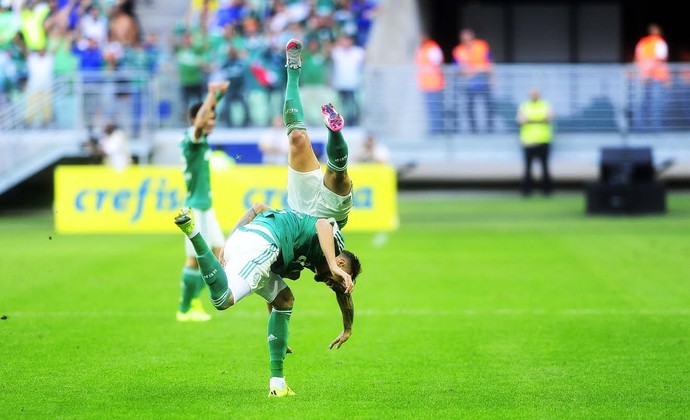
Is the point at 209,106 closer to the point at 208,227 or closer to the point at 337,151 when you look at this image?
the point at 208,227

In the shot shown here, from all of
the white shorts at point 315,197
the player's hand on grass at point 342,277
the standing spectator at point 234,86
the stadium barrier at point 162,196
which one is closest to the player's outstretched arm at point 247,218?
the white shorts at point 315,197

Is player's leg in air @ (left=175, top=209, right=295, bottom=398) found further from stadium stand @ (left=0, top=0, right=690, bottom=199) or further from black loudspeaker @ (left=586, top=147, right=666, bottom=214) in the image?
stadium stand @ (left=0, top=0, right=690, bottom=199)

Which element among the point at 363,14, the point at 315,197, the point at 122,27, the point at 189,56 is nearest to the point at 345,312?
the point at 315,197

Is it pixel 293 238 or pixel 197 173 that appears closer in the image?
pixel 293 238

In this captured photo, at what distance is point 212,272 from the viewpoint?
859 cm

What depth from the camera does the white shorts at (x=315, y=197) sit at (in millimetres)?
9414

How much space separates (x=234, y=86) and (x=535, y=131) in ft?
23.0

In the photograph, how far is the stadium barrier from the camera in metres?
23.0

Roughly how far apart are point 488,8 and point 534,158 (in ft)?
27.1

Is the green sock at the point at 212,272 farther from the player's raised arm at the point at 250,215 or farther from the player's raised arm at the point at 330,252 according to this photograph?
the player's raised arm at the point at 330,252

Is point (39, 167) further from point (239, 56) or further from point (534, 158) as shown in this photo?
point (534, 158)

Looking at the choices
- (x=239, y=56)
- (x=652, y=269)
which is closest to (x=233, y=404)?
(x=652, y=269)

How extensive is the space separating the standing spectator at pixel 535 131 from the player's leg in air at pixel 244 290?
19775 mm

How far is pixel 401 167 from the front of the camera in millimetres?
30141
